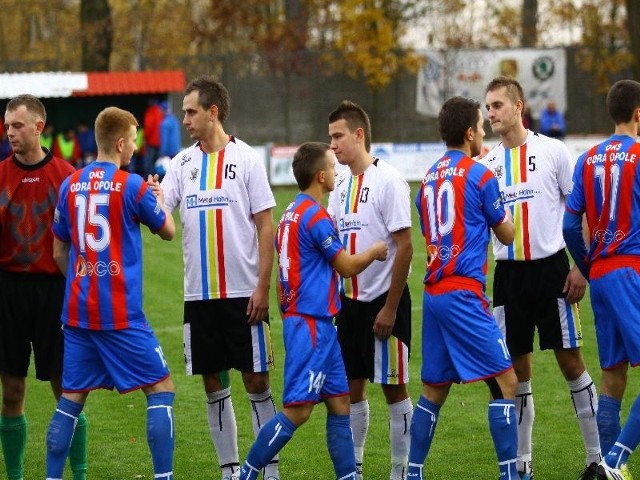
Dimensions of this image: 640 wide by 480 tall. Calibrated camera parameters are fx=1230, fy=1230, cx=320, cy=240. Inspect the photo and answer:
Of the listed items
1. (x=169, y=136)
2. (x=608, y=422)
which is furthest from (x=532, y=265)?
(x=169, y=136)

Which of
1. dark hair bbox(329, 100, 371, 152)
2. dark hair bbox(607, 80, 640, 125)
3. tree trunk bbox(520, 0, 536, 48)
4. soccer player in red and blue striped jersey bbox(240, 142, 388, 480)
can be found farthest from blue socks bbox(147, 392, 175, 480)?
tree trunk bbox(520, 0, 536, 48)

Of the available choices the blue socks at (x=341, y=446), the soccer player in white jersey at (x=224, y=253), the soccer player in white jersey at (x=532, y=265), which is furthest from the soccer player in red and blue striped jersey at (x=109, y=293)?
the soccer player in white jersey at (x=532, y=265)

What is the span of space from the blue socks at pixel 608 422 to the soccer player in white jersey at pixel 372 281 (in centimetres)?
108

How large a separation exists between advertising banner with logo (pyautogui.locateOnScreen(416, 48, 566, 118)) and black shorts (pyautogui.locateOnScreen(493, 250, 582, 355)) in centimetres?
2949

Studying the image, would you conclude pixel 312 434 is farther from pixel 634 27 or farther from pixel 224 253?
pixel 634 27

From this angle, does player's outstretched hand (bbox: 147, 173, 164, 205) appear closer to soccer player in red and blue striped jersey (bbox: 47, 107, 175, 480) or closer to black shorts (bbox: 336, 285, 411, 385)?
soccer player in red and blue striped jersey (bbox: 47, 107, 175, 480)

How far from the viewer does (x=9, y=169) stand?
22.3 ft

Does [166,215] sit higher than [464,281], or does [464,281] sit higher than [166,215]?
[166,215]

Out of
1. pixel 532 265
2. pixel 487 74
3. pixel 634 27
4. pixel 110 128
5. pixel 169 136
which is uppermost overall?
pixel 634 27

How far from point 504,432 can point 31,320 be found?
2661 millimetres

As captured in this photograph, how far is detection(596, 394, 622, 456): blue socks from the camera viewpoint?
6.75 m

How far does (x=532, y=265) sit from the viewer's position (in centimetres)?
726

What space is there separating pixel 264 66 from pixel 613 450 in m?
31.5

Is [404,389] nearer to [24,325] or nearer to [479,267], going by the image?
[479,267]
